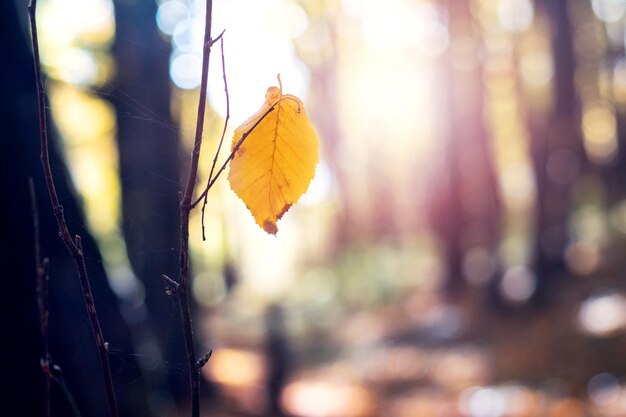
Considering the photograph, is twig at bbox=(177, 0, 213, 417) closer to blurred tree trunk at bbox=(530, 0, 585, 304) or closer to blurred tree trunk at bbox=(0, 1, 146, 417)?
blurred tree trunk at bbox=(0, 1, 146, 417)

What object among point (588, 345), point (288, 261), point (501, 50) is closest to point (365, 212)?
point (288, 261)

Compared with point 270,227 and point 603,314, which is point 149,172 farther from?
point 603,314

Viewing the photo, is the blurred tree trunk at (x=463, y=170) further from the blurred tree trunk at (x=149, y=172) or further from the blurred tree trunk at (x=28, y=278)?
Result: the blurred tree trunk at (x=28, y=278)

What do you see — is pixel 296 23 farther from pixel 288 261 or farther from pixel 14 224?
pixel 288 261

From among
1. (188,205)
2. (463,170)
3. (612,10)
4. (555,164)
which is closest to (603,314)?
(555,164)

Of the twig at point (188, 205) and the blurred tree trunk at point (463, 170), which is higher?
the blurred tree trunk at point (463, 170)

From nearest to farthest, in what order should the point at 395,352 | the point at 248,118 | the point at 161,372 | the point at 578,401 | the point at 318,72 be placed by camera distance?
1. the point at 248,118
2. the point at 161,372
3. the point at 578,401
4. the point at 395,352
5. the point at 318,72

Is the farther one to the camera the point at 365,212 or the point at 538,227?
the point at 365,212

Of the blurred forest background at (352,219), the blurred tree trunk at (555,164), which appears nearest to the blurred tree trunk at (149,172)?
the blurred forest background at (352,219)
